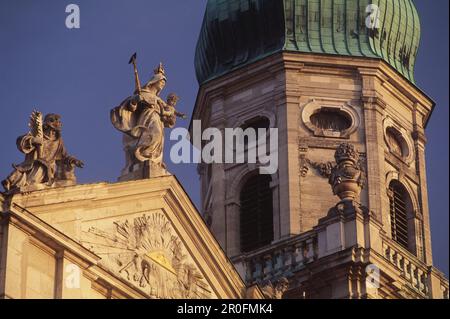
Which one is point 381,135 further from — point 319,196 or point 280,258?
point 280,258

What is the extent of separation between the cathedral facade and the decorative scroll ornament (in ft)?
0.11

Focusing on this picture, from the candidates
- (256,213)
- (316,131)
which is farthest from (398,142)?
(256,213)

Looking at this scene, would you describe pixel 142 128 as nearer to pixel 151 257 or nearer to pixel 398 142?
pixel 151 257

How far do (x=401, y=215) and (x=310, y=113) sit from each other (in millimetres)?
2895

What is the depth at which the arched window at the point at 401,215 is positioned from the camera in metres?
42.8

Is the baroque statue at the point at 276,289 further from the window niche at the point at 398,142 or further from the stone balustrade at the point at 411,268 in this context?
the window niche at the point at 398,142

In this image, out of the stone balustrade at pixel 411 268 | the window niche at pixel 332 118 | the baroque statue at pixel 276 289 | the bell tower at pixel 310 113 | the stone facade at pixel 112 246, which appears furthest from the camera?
the window niche at pixel 332 118

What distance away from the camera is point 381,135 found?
4300cm

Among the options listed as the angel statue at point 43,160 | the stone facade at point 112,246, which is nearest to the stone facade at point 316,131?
the stone facade at point 112,246

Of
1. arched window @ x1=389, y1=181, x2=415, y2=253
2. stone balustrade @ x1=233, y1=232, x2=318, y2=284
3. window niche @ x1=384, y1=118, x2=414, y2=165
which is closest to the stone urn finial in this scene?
stone balustrade @ x1=233, y1=232, x2=318, y2=284

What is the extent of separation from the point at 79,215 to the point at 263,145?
11679 millimetres

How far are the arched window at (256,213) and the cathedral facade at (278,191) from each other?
37 mm

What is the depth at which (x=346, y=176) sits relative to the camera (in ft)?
123
